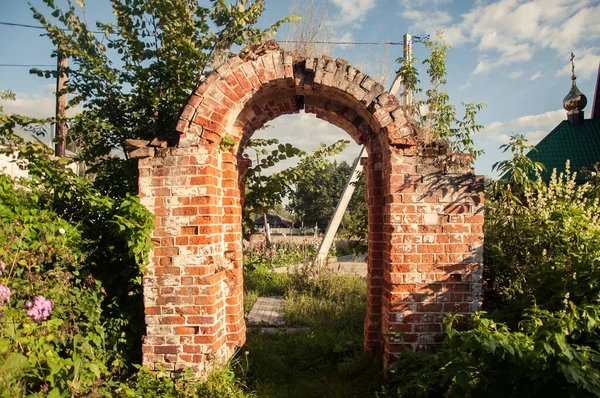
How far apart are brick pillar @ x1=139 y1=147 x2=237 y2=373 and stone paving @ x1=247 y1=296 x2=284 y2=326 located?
249cm

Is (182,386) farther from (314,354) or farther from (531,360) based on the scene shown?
(531,360)

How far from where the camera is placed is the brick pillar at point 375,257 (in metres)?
3.88

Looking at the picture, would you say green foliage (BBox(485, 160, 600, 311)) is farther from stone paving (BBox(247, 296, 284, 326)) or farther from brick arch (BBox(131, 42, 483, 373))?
stone paving (BBox(247, 296, 284, 326))

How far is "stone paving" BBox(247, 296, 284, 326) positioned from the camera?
579 centimetres

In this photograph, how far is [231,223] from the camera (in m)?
3.88

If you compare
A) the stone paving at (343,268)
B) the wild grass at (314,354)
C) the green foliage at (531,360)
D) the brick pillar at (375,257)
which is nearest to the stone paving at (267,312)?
the wild grass at (314,354)

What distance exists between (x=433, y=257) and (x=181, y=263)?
7.49 ft

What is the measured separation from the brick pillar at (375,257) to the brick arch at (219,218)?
1.31ft

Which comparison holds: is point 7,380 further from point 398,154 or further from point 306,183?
point 306,183

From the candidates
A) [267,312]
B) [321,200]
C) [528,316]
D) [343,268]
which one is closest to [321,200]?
[321,200]

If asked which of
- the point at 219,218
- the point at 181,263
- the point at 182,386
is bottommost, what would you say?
the point at 182,386

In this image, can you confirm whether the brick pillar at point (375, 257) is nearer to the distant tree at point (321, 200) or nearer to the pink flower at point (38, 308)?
the pink flower at point (38, 308)

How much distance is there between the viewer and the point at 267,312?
645 cm

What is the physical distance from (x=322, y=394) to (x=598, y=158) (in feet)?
37.8
